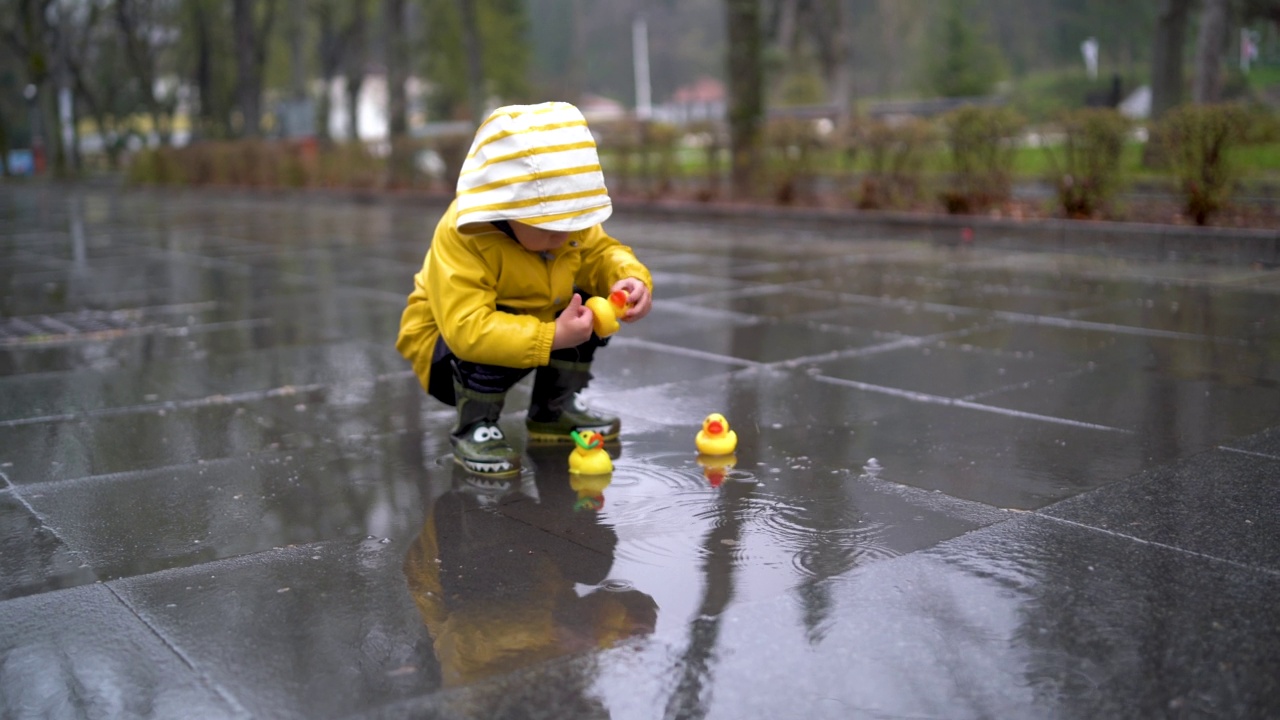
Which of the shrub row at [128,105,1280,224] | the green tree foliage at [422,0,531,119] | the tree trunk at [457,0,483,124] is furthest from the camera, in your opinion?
the green tree foliage at [422,0,531,119]

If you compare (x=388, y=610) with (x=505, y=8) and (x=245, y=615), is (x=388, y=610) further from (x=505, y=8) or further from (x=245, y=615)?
(x=505, y=8)

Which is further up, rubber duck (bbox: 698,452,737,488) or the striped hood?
the striped hood

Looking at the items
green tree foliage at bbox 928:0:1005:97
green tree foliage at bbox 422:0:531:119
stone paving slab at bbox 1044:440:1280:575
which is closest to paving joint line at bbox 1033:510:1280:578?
stone paving slab at bbox 1044:440:1280:575

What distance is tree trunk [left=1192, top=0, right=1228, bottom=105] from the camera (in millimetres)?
14273

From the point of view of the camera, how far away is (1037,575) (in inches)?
129

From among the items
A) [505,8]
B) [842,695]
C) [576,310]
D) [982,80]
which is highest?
[505,8]

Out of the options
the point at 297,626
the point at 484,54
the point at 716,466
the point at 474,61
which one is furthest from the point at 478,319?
the point at 484,54

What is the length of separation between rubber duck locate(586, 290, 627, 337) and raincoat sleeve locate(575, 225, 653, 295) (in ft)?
1.10

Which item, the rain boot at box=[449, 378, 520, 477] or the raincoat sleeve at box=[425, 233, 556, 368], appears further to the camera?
the rain boot at box=[449, 378, 520, 477]

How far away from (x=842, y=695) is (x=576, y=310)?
1808mm

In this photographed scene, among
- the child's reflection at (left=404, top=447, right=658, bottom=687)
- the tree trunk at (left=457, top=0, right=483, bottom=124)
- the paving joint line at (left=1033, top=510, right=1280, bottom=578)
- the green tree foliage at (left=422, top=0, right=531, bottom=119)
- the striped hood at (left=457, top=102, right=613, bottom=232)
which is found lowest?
the paving joint line at (left=1033, top=510, right=1280, bottom=578)

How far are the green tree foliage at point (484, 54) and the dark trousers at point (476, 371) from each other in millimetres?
42615

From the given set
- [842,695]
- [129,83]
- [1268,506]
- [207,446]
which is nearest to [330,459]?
[207,446]

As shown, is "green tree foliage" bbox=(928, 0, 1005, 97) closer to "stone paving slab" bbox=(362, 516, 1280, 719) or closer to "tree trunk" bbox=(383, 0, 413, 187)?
"tree trunk" bbox=(383, 0, 413, 187)
